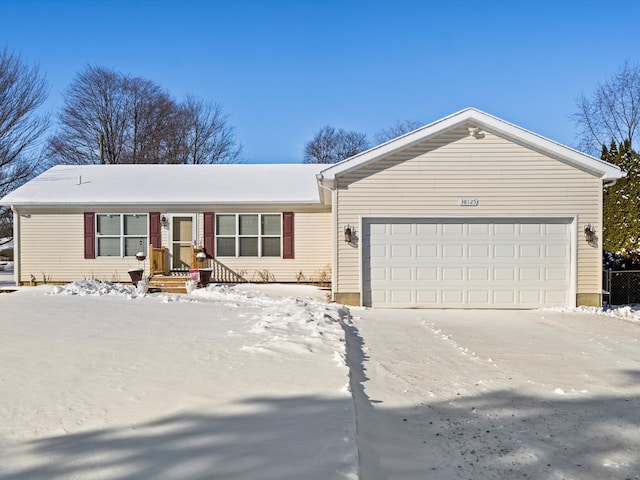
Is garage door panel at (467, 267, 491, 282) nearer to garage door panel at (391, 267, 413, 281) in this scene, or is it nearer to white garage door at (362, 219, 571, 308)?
white garage door at (362, 219, 571, 308)

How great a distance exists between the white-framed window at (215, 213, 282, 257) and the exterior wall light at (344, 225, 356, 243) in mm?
4001

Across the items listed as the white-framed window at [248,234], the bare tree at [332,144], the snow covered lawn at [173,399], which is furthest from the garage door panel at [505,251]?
the bare tree at [332,144]

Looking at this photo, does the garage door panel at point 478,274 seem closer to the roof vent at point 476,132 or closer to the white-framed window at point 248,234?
the roof vent at point 476,132

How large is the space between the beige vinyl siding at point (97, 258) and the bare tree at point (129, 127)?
620 inches

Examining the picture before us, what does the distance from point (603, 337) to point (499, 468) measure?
5913 mm

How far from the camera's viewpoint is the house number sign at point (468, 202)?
11438 millimetres

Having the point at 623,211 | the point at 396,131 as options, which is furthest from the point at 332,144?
the point at 623,211

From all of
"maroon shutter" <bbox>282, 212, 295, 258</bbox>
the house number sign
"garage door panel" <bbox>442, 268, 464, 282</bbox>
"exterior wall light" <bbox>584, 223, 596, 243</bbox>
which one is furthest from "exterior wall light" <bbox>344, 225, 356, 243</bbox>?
"exterior wall light" <bbox>584, 223, 596, 243</bbox>

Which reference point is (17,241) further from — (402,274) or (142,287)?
(402,274)

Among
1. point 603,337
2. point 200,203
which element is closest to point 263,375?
point 603,337

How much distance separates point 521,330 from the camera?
29.0 feet

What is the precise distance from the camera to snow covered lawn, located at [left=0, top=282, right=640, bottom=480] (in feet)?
10.3

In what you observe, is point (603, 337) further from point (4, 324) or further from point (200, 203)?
point (200, 203)

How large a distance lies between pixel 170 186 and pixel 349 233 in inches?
287
